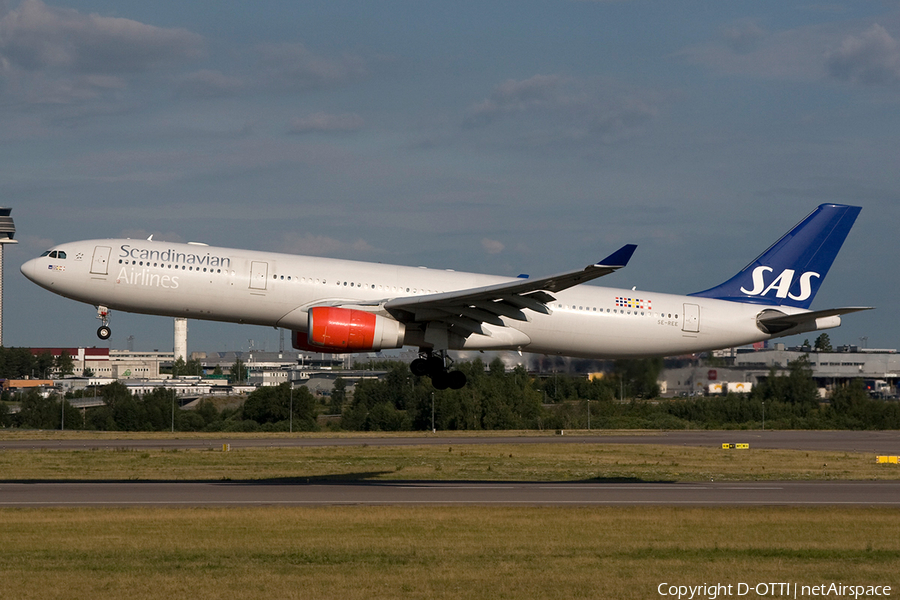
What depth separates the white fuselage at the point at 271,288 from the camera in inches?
1259

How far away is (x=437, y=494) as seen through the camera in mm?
31969

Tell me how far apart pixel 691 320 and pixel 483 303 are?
8.63 m

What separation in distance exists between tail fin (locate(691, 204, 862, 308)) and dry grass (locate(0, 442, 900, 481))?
8272mm

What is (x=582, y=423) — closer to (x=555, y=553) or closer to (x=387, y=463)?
(x=387, y=463)

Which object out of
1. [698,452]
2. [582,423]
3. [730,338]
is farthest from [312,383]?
[730,338]

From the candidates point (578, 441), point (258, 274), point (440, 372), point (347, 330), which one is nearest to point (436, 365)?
point (440, 372)

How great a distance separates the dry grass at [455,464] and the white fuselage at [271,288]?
814cm

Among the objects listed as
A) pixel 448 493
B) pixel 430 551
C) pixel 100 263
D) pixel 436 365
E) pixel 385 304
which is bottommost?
pixel 430 551

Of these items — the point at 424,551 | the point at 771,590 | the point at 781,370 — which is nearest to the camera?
the point at 771,590

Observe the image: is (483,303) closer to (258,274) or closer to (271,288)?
(271,288)

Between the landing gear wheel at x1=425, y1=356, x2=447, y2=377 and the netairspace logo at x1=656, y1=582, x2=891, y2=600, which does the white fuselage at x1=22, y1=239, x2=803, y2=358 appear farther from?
the netairspace logo at x1=656, y1=582, x2=891, y2=600

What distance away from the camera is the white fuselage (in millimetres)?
31984

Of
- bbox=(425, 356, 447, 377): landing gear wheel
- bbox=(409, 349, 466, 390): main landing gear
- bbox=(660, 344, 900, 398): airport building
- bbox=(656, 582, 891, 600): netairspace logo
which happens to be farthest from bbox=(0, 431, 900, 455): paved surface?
bbox=(656, 582, 891, 600): netairspace logo

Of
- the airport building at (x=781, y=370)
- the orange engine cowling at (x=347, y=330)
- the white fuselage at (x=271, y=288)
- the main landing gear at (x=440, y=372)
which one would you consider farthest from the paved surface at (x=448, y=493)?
the white fuselage at (x=271, y=288)
